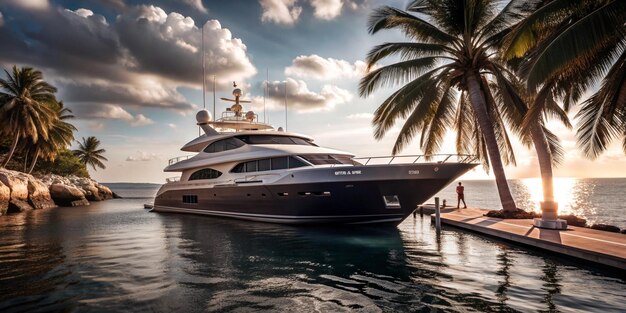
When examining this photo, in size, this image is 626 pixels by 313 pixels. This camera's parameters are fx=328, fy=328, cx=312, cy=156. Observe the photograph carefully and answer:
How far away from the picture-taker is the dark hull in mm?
12352

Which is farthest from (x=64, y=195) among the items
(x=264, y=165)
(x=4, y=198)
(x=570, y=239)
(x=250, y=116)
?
A: (x=570, y=239)

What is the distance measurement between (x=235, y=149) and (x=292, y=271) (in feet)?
34.8

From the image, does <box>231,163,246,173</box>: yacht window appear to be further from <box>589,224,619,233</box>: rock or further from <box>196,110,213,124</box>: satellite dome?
<box>589,224,619,233</box>: rock

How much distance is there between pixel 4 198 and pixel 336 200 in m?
Result: 25.2

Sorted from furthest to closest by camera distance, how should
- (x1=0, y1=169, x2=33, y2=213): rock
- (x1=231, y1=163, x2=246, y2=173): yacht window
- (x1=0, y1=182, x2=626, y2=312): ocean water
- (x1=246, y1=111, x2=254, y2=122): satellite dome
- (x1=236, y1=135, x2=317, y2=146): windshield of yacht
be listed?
1. (x1=0, y1=169, x2=33, y2=213): rock
2. (x1=246, y1=111, x2=254, y2=122): satellite dome
3. (x1=236, y1=135, x2=317, y2=146): windshield of yacht
4. (x1=231, y1=163, x2=246, y2=173): yacht window
5. (x1=0, y1=182, x2=626, y2=312): ocean water

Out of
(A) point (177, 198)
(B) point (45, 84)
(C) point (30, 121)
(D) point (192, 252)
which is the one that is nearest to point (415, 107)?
(D) point (192, 252)

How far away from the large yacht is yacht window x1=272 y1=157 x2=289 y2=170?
47 millimetres

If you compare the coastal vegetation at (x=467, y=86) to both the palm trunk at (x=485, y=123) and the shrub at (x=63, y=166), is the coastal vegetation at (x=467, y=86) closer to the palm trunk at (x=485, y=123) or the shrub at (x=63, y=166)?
the palm trunk at (x=485, y=123)

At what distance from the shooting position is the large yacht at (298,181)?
12219mm

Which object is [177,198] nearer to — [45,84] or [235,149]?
[235,149]

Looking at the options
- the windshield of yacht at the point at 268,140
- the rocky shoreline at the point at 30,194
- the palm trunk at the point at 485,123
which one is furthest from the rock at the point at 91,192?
the palm trunk at the point at 485,123

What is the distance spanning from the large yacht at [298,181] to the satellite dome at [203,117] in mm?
981

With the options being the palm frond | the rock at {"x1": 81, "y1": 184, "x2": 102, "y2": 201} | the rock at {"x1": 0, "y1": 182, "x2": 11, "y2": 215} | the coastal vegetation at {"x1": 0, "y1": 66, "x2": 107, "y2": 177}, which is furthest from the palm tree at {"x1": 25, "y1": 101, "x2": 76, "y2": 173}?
the palm frond

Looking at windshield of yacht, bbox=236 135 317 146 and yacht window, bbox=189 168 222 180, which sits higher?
windshield of yacht, bbox=236 135 317 146
